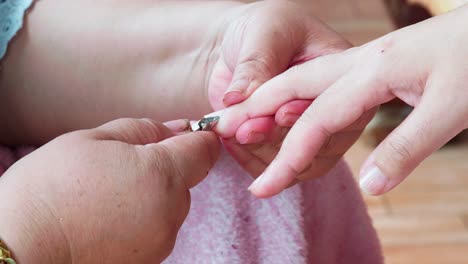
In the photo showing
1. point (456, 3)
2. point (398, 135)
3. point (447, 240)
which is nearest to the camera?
point (398, 135)

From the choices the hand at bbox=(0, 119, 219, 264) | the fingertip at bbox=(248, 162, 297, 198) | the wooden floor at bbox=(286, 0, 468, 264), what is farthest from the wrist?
the wooden floor at bbox=(286, 0, 468, 264)

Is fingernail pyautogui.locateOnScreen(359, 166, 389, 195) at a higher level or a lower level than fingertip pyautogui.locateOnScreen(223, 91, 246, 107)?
lower

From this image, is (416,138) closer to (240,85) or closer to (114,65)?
(240,85)

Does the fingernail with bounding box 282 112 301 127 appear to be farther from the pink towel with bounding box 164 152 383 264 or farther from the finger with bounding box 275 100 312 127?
the pink towel with bounding box 164 152 383 264

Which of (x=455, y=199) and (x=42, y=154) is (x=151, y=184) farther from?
(x=455, y=199)

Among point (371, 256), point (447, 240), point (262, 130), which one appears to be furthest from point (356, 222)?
point (447, 240)

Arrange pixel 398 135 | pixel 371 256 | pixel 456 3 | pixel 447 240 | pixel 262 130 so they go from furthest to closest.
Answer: pixel 447 240 → pixel 456 3 → pixel 371 256 → pixel 262 130 → pixel 398 135
